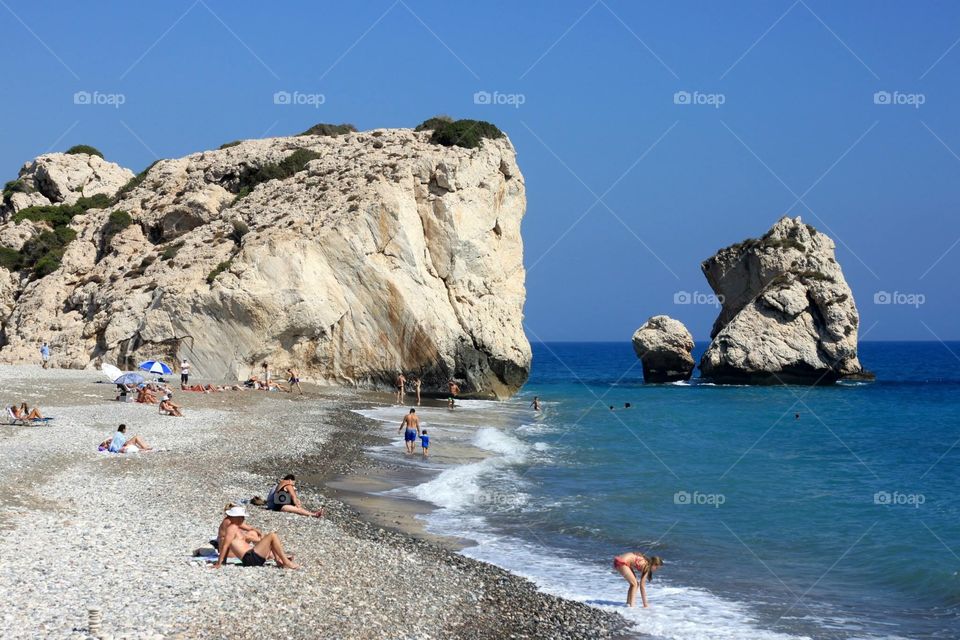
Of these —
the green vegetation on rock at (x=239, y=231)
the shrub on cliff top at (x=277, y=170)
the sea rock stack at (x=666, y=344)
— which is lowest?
the sea rock stack at (x=666, y=344)

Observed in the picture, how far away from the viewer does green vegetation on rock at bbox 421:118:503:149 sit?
50562 mm

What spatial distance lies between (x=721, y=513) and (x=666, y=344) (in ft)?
175

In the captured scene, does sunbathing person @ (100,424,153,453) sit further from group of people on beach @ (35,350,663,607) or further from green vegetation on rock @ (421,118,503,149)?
green vegetation on rock @ (421,118,503,149)

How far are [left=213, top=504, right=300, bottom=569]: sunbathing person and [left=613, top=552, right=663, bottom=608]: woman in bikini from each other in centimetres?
467

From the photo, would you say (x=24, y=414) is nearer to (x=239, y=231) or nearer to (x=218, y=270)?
(x=218, y=270)

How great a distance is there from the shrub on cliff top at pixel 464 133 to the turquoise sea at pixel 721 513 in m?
16.8

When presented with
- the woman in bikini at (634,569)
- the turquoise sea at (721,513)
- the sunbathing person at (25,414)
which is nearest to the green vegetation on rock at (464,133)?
the turquoise sea at (721,513)

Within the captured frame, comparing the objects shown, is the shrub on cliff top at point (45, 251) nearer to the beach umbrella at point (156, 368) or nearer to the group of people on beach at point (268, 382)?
the group of people on beach at point (268, 382)

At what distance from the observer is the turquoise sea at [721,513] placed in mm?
13438

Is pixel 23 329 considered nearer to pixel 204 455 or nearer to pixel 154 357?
pixel 154 357

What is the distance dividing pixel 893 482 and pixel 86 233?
148 ft

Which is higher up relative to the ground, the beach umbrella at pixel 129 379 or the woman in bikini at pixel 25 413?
the beach umbrella at pixel 129 379

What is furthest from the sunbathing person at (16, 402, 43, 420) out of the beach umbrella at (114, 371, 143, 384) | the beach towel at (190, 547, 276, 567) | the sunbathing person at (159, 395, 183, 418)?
the beach towel at (190, 547, 276, 567)

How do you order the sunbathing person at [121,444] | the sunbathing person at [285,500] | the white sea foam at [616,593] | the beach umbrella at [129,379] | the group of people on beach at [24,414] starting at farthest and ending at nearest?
the beach umbrella at [129,379], the group of people on beach at [24,414], the sunbathing person at [121,444], the sunbathing person at [285,500], the white sea foam at [616,593]
